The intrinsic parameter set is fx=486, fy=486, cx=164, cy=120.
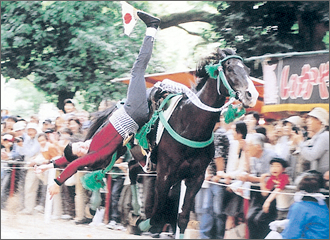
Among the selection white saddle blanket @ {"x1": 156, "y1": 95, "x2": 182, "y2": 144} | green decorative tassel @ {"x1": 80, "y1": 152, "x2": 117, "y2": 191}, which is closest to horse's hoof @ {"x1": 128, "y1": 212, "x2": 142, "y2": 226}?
green decorative tassel @ {"x1": 80, "y1": 152, "x2": 117, "y2": 191}

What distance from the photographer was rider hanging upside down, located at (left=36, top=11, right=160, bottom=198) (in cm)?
513

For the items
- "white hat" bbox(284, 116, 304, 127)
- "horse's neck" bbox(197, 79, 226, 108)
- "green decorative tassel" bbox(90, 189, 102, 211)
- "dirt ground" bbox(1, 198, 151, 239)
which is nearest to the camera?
"horse's neck" bbox(197, 79, 226, 108)

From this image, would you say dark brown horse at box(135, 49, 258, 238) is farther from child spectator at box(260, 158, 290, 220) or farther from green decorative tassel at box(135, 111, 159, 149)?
child spectator at box(260, 158, 290, 220)

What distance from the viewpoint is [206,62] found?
197 inches

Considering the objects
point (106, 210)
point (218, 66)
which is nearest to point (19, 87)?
point (106, 210)

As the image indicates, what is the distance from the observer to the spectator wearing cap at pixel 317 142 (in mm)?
4926

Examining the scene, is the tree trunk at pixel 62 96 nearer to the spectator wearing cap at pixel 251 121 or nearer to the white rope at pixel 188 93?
the white rope at pixel 188 93

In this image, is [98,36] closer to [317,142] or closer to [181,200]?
[181,200]

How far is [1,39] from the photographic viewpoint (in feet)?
22.8

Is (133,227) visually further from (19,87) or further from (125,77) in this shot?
(19,87)

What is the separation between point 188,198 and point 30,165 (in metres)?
2.85

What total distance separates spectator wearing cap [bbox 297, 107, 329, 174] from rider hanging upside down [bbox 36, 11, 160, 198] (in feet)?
5.61

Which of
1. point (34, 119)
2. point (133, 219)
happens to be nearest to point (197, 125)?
point (133, 219)

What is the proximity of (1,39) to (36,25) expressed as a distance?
0.54 metres
